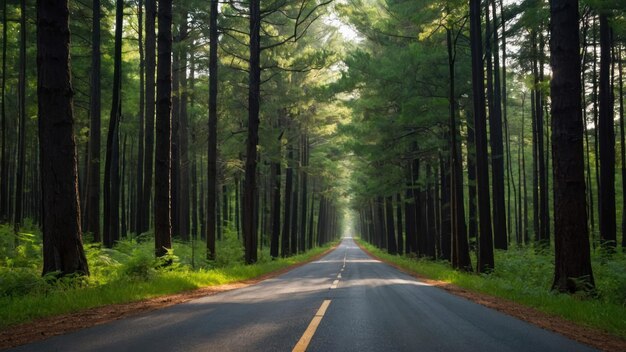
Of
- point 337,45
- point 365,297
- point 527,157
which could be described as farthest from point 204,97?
point 527,157

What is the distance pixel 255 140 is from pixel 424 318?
1590cm

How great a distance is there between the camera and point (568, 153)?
10.9m

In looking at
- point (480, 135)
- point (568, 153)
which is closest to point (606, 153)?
point (480, 135)

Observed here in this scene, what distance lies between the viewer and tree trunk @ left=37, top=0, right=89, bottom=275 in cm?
970

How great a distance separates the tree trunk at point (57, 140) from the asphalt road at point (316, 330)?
10.1ft

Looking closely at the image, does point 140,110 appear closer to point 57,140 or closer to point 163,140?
point 163,140

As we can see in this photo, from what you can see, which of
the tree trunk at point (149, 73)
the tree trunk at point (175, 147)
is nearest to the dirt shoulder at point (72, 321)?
the tree trunk at point (149, 73)

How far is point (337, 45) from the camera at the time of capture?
3247cm

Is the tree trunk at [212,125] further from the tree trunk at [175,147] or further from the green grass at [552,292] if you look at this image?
the green grass at [552,292]

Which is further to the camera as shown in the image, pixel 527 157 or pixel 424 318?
pixel 527 157

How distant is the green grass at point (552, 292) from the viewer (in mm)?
8398

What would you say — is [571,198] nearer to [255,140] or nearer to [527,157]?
[255,140]

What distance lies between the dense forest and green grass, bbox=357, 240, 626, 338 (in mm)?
413

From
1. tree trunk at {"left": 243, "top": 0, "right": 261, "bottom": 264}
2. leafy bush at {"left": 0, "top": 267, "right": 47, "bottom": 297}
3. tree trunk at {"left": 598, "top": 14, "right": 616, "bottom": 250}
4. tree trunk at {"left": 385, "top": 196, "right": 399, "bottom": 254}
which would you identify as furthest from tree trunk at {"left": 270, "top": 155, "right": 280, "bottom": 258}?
leafy bush at {"left": 0, "top": 267, "right": 47, "bottom": 297}
